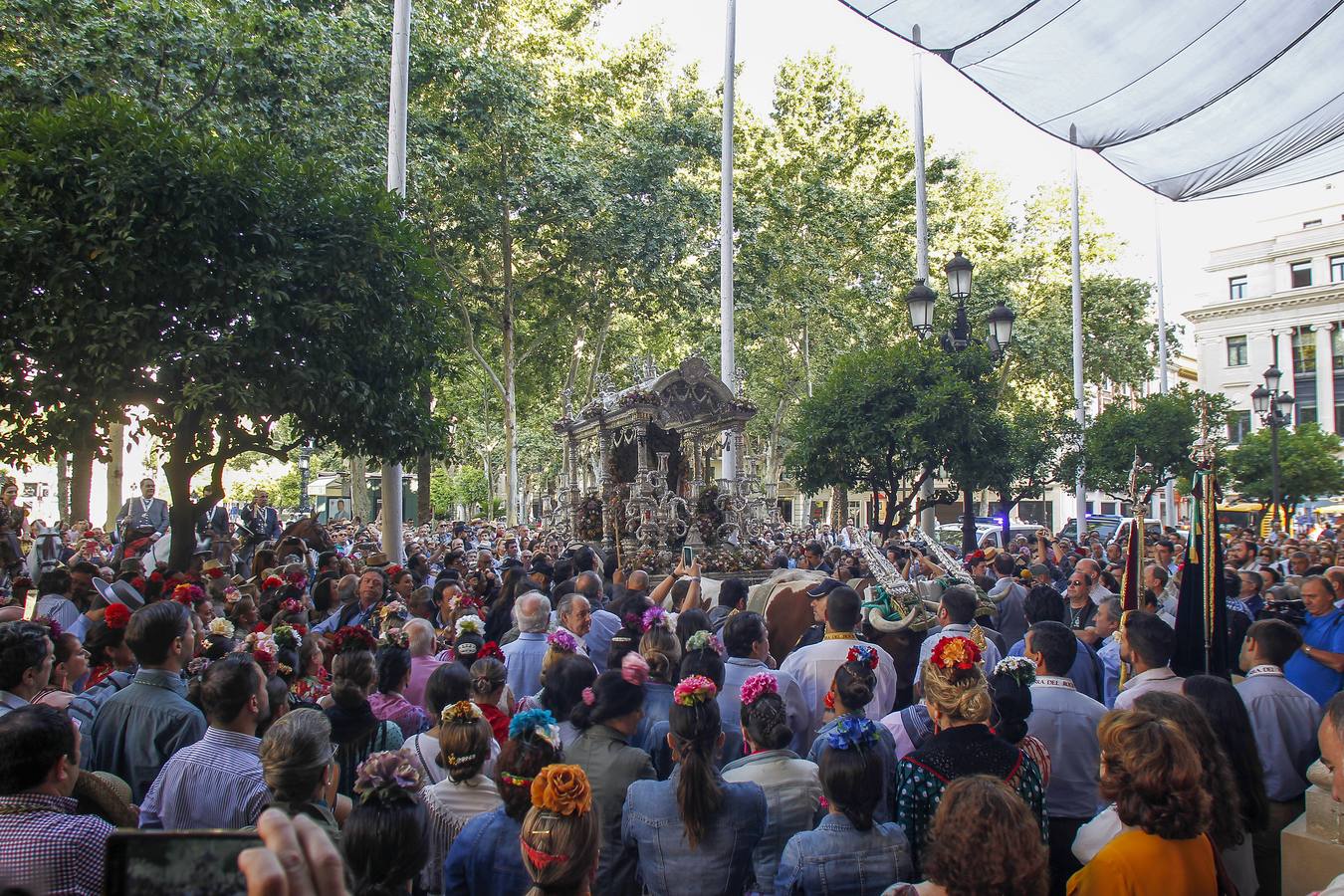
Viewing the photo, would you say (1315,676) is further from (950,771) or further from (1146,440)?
(1146,440)

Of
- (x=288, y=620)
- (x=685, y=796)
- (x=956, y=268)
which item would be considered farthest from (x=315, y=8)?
(x=685, y=796)

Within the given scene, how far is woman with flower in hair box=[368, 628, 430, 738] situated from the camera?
16.4ft

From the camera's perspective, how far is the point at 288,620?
7105 mm

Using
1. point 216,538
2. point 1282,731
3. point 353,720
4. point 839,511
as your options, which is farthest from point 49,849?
point 839,511

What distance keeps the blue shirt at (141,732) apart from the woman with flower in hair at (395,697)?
2.78 feet

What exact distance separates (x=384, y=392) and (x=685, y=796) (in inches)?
303

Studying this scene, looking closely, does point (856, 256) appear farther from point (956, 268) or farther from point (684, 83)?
point (956, 268)

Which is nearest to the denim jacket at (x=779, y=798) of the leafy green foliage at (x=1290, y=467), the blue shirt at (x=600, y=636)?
the blue shirt at (x=600, y=636)

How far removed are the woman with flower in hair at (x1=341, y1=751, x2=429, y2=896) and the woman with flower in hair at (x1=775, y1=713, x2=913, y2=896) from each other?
4.21 ft

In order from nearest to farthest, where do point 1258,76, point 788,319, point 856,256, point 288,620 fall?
point 288,620 < point 1258,76 < point 856,256 < point 788,319

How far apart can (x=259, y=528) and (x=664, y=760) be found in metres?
13.7

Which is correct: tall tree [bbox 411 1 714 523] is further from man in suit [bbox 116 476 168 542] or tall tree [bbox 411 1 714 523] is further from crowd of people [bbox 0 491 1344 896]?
crowd of people [bbox 0 491 1344 896]

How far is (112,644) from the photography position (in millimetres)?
5594

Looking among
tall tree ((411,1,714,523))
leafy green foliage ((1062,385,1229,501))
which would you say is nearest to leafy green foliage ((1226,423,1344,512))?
leafy green foliage ((1062,385,1229,501))
